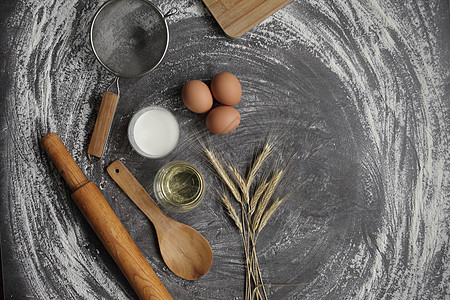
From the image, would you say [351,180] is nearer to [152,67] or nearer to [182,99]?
A: [182,99]

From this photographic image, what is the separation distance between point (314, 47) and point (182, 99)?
15.1 inches

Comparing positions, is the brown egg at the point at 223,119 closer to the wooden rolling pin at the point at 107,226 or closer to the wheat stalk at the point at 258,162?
the wheat stalk at the point at 258,162

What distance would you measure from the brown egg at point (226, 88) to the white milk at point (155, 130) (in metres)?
0.14

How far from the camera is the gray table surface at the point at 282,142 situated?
1.08 meters

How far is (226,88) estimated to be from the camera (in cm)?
102

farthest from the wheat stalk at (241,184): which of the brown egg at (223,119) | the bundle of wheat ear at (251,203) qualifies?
the brown egg at (223,119)

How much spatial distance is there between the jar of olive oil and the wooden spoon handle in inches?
1.0

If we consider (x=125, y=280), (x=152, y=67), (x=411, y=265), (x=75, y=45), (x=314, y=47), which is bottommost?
(x=411, y=265)

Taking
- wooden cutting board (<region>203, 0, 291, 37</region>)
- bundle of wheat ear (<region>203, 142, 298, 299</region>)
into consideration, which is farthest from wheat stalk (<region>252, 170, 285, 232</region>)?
wooden cutting board (<region>203, 0, 291, 37</region>)

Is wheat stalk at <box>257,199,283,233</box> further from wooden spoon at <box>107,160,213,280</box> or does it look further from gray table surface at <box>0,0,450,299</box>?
wooden spoon at <box>107,160,213,280</box>

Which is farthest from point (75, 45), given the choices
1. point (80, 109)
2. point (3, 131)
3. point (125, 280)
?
point (125, 280)

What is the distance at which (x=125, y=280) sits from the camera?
42.3 inches

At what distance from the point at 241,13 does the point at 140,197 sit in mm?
548

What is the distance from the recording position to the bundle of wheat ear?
1082 millimetres
